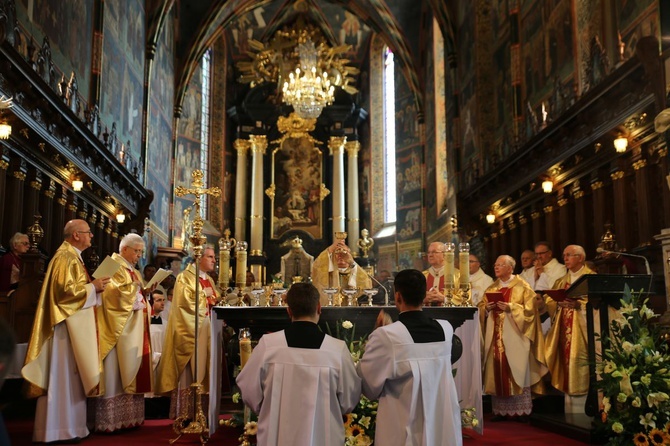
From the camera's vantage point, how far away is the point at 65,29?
40.3 feet

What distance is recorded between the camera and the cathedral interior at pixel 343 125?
31.2 feet

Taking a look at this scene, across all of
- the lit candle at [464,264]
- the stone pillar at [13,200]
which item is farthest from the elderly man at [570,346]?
the stone pillar at [13,200]

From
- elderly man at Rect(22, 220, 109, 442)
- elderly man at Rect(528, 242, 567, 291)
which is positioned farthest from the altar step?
elderly man at Rect(22, 220, 109, 442)

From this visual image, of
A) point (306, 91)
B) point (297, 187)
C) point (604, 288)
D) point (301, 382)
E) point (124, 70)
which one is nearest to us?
point (301, 382)

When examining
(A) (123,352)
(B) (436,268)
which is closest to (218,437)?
(A) (123,352)

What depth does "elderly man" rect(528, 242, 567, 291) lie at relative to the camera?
31.5 ft

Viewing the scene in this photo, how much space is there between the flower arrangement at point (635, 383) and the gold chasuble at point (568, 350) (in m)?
1.86

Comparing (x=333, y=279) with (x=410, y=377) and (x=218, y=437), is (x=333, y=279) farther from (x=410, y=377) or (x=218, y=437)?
(x=410, y=377)

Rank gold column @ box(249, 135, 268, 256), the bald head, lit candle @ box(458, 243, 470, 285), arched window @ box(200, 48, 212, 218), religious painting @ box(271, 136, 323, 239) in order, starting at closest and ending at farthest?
lit candle @ box(458, 243, 470, 285) → the bald head → arched window @ box(200, 48, 212, 218) → gold column @ box(249, 135, 268, 256) → religious painting @ box(271, 136, 323, 239)

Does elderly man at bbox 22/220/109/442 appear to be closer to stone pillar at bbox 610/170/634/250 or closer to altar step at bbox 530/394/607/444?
altar step at bbox 530/394/607/444

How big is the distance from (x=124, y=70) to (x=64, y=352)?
35.1 feet

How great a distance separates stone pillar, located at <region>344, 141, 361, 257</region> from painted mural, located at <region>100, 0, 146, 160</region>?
9331mm

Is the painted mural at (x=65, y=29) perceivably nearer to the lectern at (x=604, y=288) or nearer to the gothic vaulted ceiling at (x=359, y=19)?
the lectern at (x=604, y=288)

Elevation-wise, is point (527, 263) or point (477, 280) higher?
point (527, 263)
